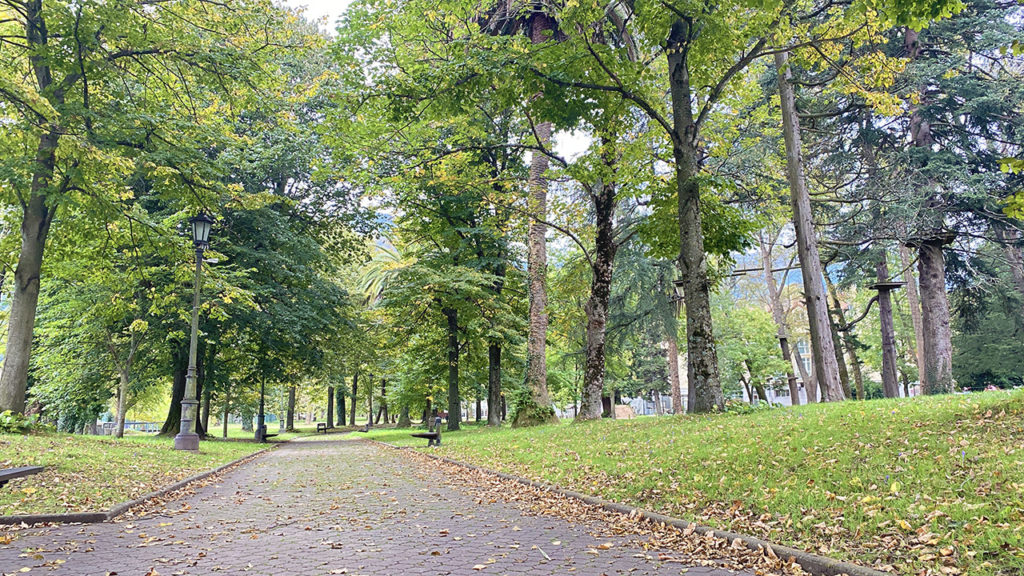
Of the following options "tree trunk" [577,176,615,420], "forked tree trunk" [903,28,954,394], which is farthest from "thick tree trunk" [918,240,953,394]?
"tree trunk" [577,176,615,420]

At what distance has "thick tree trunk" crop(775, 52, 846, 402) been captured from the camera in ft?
42.4

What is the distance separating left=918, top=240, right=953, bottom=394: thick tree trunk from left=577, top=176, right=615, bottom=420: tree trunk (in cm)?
973

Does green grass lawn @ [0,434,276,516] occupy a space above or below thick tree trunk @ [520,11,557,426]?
below

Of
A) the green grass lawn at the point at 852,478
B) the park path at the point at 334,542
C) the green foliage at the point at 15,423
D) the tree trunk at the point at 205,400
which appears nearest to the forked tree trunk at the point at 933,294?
the green grass lawn at the point at 852,478

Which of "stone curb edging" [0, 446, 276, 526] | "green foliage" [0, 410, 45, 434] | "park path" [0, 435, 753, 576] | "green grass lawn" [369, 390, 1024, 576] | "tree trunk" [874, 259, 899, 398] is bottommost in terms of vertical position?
"park path" [0, 435, 753, 576]

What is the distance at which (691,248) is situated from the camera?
38.7 feet

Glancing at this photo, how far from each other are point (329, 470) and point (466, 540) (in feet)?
27.0

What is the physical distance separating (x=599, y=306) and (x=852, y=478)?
10.7m

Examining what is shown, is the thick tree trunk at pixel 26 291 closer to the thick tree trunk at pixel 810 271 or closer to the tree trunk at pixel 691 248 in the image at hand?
the tree trunk at pixel 691 248

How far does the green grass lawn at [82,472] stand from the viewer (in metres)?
7.29

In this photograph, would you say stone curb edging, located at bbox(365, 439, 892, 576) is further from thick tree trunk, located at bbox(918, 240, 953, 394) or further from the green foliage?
thick tree trunk, located at bbox(918, 240, 953, 394)

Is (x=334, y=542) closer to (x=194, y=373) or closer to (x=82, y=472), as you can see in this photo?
(x=82, y=472)

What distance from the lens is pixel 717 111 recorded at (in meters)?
16.3

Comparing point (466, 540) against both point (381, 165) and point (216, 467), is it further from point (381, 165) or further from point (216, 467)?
point (381, 165)
